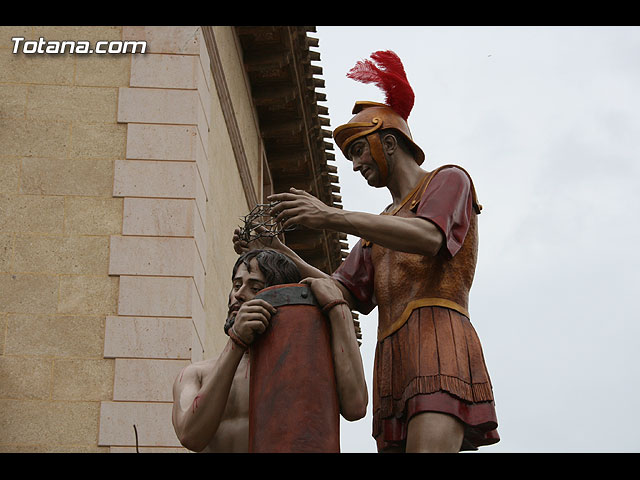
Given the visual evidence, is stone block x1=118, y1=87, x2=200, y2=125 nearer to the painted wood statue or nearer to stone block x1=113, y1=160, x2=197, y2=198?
stone block x1=113, y1=160, x2=197, y2=198

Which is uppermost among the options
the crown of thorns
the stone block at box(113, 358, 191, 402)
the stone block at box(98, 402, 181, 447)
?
the stone block at box(113, 358, 191, 402)

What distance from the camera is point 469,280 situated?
5.39 m

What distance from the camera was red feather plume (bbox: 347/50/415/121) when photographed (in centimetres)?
587

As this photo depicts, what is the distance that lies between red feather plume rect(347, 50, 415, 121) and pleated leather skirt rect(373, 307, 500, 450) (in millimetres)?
1159

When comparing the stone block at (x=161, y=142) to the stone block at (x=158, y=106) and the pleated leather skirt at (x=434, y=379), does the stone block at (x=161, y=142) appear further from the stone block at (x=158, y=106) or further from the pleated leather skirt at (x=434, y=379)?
the pleated leather skirt at (x=434, y=379)

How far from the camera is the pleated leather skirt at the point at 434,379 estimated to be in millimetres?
5039

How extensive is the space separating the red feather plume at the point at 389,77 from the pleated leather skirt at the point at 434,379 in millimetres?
1159

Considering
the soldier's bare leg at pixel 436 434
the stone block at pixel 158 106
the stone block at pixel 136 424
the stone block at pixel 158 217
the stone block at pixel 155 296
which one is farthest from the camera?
the stone block at pixel 158 106

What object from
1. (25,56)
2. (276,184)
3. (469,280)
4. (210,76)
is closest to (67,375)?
(25,56)

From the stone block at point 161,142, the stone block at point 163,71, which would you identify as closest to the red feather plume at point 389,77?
the stone block at point 161,142

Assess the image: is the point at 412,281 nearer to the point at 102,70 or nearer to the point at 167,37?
the point at 102,70

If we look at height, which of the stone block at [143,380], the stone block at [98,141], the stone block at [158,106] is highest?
the stone block at [158,106]

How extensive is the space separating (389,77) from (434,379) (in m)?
1.64

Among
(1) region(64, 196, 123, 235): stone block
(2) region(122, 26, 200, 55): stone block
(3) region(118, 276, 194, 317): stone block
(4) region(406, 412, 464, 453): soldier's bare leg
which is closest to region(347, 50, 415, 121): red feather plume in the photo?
(4) region(406, 412, 464, 453): soldier's bare leg
